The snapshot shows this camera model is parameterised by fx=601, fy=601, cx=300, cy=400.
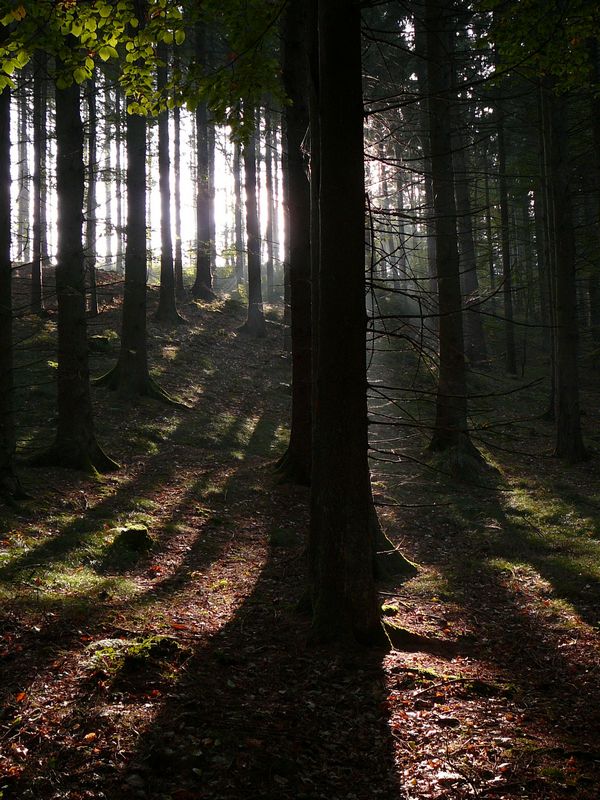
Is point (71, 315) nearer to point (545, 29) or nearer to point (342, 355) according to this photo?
point (342, 355)

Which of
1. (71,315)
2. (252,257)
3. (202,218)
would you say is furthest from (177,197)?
(71,315)

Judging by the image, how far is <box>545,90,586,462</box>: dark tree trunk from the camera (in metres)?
14.3

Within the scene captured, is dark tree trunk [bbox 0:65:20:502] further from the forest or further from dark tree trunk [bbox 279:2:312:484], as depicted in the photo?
A: dark tree trunk [bbox 279:2:312:484]

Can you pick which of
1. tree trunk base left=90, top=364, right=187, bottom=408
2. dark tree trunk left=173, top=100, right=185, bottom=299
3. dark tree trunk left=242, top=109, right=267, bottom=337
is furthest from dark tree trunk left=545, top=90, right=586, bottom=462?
dark tree trunk left=173, top=100, right=185, bottom=299

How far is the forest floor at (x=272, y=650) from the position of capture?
3.60 meters

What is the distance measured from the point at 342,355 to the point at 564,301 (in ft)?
36.8

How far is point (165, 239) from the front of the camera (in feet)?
76.2

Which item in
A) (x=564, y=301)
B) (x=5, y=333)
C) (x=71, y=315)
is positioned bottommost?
(x=5, y=333)

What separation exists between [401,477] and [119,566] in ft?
22.2

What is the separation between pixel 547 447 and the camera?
15.9m

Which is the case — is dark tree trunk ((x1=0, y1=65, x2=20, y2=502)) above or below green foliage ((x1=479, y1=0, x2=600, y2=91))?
below

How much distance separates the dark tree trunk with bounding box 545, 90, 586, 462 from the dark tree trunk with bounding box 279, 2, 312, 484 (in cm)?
684

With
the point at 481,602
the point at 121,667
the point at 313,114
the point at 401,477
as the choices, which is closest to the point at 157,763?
the point at 121,667

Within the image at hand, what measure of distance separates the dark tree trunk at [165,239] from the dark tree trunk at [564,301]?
13.5 metres
